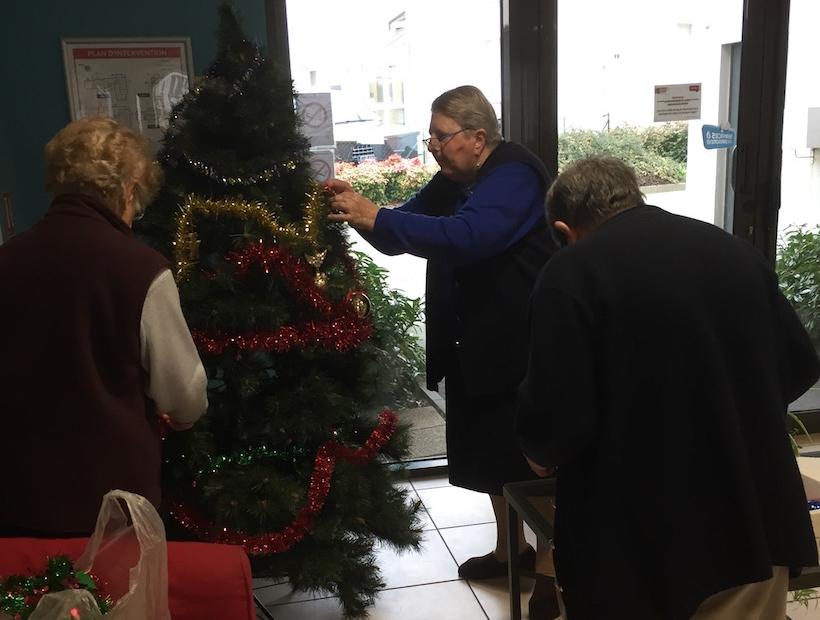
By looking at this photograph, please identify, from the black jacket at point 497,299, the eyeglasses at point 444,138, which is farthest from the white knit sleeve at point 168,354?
the eyeglasses at point 444,138

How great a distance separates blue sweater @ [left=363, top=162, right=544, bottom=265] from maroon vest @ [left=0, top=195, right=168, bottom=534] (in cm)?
76

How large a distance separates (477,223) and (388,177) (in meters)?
1.13

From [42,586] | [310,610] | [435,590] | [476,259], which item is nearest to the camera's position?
[42,586]

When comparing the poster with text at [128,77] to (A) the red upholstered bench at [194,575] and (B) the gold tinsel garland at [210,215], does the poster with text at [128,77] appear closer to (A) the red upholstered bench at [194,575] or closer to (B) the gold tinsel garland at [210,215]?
(B) the gold tinsel garland at [210,215]

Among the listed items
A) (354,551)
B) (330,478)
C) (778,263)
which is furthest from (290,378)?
(778,263)

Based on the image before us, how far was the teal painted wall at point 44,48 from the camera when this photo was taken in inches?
99.3

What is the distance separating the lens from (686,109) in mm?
3316

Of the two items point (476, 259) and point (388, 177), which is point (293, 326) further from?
point (388, 177)

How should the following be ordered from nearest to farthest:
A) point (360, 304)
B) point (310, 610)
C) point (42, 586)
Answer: point (42, 586) < point (360, 304) < point (310, 610)

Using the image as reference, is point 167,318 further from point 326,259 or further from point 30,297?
point 326,259

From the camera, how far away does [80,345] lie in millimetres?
1366

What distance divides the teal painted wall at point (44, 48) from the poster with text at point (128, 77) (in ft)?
0.10

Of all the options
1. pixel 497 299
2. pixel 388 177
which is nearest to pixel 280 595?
pixel 497 299

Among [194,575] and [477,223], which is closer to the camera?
[194,575]
